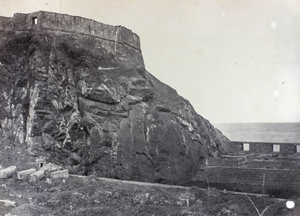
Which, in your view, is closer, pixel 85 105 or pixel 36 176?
pixel 36 176

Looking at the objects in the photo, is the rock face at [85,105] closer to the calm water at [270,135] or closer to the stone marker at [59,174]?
the stone marker at [59,174]

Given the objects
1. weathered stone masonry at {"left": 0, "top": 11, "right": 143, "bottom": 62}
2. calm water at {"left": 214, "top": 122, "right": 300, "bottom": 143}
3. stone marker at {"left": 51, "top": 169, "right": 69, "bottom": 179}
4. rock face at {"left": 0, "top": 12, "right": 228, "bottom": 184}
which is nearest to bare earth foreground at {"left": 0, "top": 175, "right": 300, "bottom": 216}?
stone marker at {"left": 51, "top": 169, "right": 69, "bottom": 179}

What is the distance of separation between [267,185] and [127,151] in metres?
8.74

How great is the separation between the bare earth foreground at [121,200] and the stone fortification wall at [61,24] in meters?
11.5

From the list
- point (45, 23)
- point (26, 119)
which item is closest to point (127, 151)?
point (26, 119)

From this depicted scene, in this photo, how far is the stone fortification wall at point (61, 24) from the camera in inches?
804

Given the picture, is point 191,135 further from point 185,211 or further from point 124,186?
point 185,211

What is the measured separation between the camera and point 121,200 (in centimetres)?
1141

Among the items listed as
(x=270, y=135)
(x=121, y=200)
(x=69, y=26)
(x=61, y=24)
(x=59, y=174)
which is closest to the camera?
(x=121, y=200)

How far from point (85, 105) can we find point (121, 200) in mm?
9910

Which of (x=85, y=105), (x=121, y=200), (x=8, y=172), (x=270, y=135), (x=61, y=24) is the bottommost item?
(x=121, y=200)

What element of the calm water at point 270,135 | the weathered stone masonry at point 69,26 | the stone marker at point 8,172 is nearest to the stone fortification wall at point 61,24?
the weathered stone masonry at point 69,26

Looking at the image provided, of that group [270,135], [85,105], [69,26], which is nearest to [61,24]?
[69,26]

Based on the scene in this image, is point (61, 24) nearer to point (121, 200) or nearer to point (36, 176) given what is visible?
point (36, 176)
